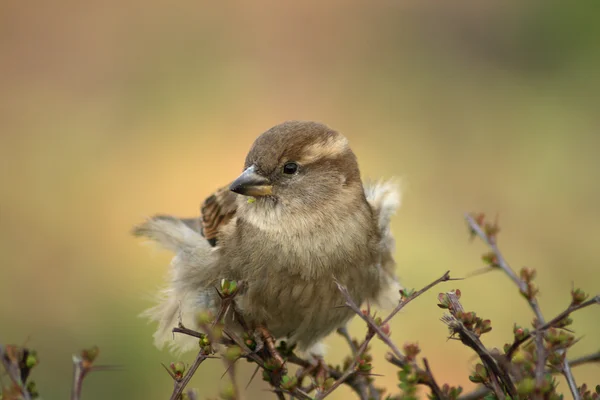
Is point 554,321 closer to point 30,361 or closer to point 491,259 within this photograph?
point 491,259

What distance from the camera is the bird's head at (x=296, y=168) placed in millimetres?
2832

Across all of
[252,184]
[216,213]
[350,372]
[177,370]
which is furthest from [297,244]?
[177,370]

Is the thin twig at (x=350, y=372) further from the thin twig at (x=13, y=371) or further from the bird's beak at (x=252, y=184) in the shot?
the bird's beak at (x=252, y=184)

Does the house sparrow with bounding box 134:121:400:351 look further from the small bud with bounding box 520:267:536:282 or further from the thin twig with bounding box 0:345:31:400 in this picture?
the thin twig with bounding box 0:345:31:400

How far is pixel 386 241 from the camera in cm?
311

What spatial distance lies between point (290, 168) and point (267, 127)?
10.8ft

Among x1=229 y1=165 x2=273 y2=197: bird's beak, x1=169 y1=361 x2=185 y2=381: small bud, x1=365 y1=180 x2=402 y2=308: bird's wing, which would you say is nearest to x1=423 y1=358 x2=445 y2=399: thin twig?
x1=169 y1=361 x2=185 y2=381: small bud

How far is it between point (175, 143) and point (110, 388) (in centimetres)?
239

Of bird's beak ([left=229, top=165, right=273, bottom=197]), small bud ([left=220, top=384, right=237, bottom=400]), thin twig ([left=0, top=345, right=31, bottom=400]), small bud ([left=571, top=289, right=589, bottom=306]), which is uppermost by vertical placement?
bird's beak ([left=229, top=165, right=273, bottom=197])

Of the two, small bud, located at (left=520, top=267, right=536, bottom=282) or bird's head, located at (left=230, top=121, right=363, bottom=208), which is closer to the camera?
small bud, located at (left=520, top=267, right=536, bottom=282)

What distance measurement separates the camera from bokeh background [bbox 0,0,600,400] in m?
4.80

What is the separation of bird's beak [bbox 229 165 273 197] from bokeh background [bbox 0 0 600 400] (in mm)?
1682

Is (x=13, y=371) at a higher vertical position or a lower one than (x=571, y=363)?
higher

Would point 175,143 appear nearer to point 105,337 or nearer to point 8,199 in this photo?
point 8,199
